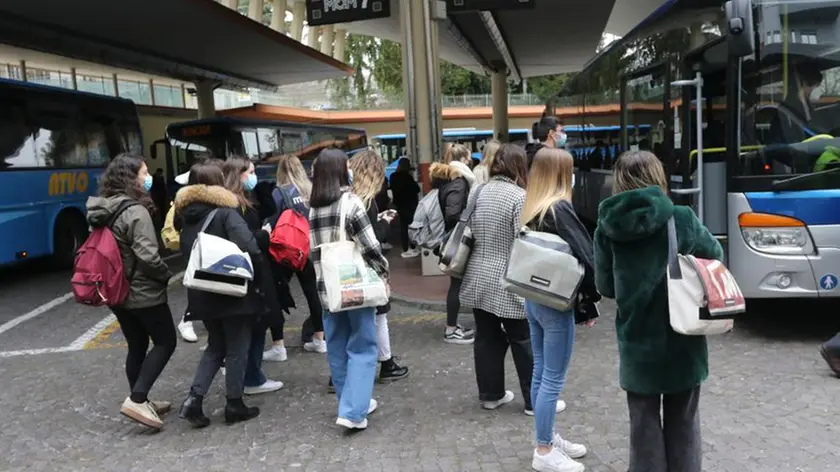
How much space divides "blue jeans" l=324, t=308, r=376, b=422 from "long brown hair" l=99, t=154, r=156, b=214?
1.49 m

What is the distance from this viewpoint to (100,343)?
289 inches

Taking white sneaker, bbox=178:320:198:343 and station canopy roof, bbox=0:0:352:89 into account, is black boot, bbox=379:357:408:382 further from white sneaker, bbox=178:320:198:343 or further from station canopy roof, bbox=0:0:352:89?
station canopy roof, bbox=0:0:352:89

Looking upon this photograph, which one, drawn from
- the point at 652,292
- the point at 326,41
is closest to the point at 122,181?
the point at 652,292

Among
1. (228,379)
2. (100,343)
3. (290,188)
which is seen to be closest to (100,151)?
(100,343)

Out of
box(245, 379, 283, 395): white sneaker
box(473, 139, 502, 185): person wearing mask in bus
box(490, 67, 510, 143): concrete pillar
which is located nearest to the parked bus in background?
box(473, 139, 502, 185): person wearing mask in bus

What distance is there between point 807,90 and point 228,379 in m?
5.11

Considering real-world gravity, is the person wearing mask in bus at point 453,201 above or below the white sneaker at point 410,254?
above

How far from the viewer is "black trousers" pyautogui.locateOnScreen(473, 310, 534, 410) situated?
4582 millimetres

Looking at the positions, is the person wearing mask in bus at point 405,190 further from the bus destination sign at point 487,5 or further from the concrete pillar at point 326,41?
the concrete pillar at point 326,41

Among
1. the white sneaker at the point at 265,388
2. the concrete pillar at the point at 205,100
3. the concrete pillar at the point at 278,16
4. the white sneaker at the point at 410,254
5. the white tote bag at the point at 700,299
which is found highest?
the concrete pillar at the point at 278,16

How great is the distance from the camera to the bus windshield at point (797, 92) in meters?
5.80

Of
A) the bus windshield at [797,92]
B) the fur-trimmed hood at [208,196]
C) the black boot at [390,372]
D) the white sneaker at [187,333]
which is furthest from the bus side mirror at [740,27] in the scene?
the white sneaker at [187,333]

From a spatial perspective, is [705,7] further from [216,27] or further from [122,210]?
[216,27]

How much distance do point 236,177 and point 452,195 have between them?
6.48 ft
